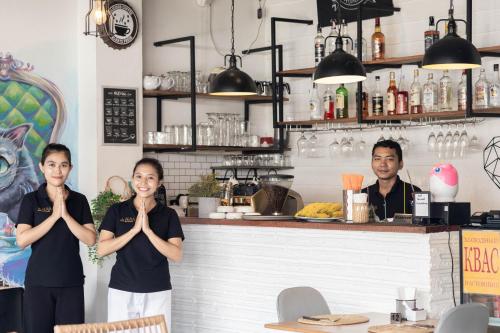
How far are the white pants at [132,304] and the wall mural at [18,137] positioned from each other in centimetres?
171

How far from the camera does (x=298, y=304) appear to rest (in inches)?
189

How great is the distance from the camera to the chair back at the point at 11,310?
5.21m

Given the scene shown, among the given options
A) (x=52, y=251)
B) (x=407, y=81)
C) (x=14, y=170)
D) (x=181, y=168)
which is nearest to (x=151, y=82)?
(x=181, y=168)

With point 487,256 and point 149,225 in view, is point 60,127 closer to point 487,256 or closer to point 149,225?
point 149,225

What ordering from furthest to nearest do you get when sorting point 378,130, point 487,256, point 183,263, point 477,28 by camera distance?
point 378,130 → point 477,28 → point 183,263 → point 487,256

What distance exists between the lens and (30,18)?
23.1 ft

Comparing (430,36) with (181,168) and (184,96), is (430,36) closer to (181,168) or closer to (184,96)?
(184,96)

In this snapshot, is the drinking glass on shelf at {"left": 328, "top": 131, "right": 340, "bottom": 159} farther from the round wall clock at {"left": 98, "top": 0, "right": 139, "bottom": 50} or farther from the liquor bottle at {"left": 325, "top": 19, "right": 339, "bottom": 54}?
the round wall clock at {"left": 98, "top": 0, "right": 139, "bottom": 50}

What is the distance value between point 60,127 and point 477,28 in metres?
3.34

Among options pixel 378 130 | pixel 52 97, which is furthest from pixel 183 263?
pixel 378 130

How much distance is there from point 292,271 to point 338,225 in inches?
21.0

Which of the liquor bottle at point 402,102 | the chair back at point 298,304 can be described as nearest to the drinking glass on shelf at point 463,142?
the liquor bottle at point 402,102

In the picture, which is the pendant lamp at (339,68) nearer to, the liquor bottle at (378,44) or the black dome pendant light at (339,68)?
the black dome pendant light at (339,68)

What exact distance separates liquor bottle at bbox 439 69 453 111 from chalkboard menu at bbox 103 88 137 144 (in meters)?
2.45
